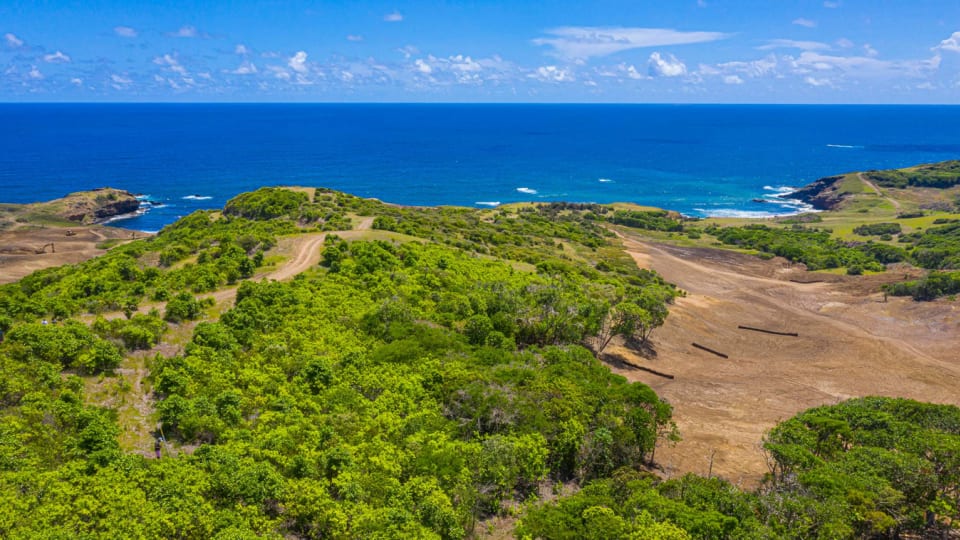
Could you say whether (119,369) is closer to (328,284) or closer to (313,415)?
(313,415)

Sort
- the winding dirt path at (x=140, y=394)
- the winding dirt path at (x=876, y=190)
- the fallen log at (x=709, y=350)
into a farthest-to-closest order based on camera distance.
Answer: the winding dirt path at (x=876, y=190)
the fallen log at (x=709, y=350)
the winding dirt path at (x=140, y=394)

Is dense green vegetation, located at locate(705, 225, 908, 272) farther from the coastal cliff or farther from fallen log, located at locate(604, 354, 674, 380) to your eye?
the coastal cliff

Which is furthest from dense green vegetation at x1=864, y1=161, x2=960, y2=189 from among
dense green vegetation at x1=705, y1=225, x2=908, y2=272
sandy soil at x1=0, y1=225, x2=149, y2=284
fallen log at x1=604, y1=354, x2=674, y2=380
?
sandy soil at x1=0, y1=225, x2=149, y2=284

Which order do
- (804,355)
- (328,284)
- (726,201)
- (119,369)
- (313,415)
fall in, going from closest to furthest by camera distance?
1. (313,415)
2. (119,369)
3. (328,284)
4. (804,355)
5. (726,201)

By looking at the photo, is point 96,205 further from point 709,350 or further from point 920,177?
point 920,177

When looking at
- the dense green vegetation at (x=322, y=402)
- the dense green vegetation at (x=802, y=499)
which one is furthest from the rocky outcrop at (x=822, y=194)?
the dense green vegetation at (x=802, y=499)

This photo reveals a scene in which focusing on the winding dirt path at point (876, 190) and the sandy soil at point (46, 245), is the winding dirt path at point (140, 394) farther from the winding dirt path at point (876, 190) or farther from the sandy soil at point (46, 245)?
the winding dirt path at point (876, 190)

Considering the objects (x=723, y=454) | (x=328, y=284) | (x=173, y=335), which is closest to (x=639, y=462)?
(x=723, y=454)
